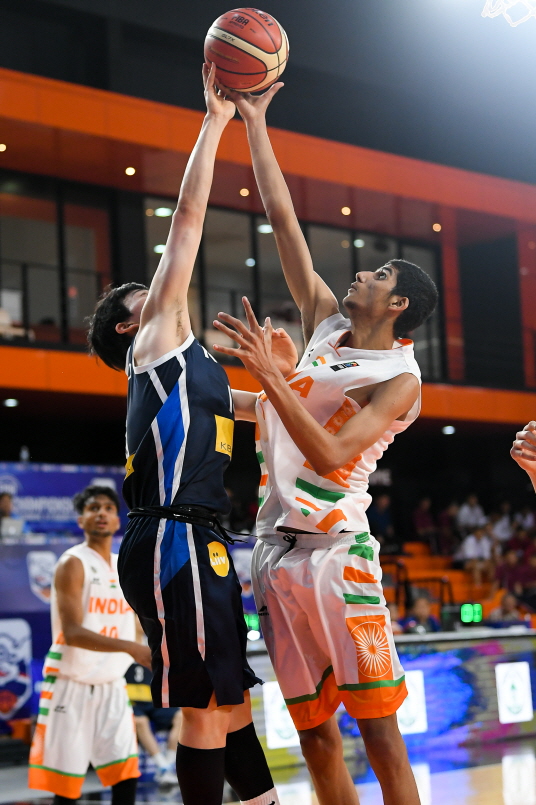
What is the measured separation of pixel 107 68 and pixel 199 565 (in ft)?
45.4

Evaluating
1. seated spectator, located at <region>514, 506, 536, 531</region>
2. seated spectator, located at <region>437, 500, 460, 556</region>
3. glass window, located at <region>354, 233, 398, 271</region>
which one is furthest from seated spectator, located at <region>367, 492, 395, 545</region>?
glass window, located at <region>354, 233, 398, 271</region>

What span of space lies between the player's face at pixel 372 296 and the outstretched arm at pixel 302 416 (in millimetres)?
417

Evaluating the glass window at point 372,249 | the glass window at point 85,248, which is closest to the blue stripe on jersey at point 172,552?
the glass window at point 85,248

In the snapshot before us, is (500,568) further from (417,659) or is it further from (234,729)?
(234,729)

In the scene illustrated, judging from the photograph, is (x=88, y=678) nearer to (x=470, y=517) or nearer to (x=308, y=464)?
(x=308, y=464)

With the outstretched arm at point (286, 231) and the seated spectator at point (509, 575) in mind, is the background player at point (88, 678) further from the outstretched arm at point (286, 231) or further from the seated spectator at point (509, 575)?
the seated spectator at point (509, 575)

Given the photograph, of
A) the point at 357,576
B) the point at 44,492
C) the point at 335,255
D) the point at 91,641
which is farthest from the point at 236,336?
the point at 335,255

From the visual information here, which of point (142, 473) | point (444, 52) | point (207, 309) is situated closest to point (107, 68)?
point (207, 309)

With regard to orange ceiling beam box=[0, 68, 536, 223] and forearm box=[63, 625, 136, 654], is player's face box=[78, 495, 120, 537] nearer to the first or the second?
forearm box=[63, 625, 136, 654]

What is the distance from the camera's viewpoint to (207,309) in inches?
646

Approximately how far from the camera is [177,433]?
2.80 metres

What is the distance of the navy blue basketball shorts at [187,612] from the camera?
8.73 ft

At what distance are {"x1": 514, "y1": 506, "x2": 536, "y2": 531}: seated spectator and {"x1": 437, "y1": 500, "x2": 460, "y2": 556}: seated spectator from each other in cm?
104

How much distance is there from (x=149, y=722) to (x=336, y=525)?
5.26 m
